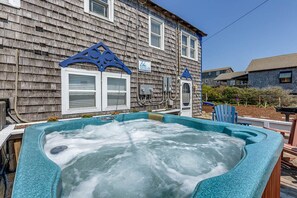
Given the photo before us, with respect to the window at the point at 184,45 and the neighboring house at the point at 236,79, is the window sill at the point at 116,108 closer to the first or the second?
the window at the point at 184,45

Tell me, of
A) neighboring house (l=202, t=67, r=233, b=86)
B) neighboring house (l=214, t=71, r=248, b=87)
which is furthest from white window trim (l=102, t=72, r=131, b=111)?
neighboring house (l=202, t=67, r=233, b=86)

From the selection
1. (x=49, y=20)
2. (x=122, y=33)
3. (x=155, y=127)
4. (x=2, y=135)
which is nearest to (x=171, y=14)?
(x=122, y=33)

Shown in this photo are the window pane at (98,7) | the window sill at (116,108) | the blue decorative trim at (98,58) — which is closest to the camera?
the blue decorative trim at (98,58)

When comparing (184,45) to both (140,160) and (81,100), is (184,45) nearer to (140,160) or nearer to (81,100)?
(81,100)

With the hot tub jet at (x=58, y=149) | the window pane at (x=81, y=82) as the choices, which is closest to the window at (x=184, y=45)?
the window pane at (x=81, y=82)

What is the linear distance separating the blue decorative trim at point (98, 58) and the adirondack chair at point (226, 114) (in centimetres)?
297

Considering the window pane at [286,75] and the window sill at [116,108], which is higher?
the window pane at [286,75]

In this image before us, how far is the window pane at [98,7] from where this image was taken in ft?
13.5

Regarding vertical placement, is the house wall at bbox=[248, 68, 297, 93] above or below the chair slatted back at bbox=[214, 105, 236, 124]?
above

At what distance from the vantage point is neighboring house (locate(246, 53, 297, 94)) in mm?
14480

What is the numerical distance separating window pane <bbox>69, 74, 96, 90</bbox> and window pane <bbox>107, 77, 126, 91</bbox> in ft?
1.53

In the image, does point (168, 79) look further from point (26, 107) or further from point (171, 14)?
point (26, 107)

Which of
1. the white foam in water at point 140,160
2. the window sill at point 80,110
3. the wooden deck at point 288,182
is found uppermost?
the window sill at point 80,110

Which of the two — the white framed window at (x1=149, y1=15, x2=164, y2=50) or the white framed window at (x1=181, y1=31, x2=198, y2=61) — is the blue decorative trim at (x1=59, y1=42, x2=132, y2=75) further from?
the white framed window at (x1=181, y1=31, x2=198, y2=61)
